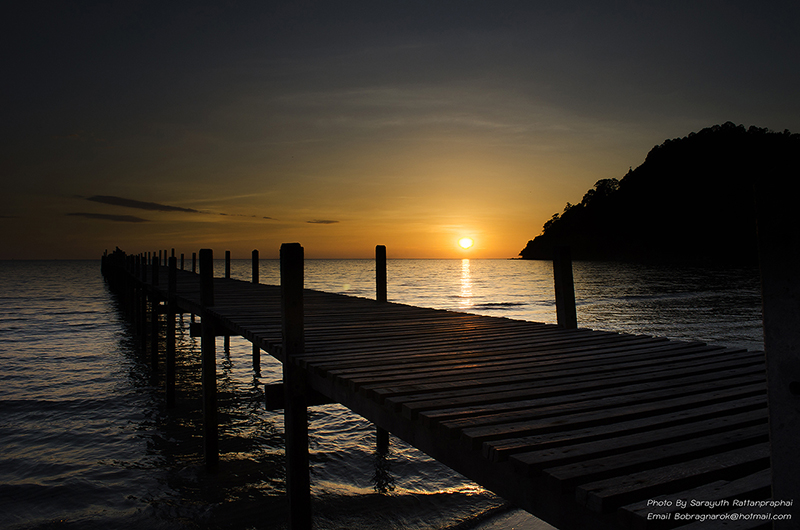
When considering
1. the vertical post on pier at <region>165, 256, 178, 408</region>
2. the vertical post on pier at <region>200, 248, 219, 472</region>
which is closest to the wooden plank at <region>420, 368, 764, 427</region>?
the vertical post on pier at <region>200, 248, 219, 472</region>

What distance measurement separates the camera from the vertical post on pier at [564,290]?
22.2 ft

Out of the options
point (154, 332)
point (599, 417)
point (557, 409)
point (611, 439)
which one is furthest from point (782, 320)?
point (154, 332)

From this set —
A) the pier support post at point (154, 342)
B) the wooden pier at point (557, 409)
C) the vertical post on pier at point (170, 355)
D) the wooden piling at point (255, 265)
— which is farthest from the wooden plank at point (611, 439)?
the wooden piling at point (255, 265)

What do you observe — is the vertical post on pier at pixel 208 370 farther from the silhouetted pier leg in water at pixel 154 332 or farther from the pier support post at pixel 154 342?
the silhouetted pier leg in water at pixel 154 332

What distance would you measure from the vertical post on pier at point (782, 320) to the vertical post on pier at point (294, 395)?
398 centimetres

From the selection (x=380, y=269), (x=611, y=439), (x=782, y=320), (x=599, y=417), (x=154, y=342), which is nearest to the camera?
(x=782, y=320)

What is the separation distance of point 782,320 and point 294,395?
13.7 ft

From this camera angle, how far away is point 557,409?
10.1 feet

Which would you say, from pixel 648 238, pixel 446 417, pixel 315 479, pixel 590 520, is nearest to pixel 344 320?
pixel 315 479

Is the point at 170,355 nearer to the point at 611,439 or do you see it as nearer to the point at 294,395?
the point at 294,395

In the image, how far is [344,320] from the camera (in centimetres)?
801

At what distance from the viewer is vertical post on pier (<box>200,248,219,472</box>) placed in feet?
Answer: 27.2

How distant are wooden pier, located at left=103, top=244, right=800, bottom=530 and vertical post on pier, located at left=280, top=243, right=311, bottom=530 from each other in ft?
0.05

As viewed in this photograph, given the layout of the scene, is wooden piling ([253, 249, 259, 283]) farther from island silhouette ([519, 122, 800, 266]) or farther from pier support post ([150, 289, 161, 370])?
island silhouette ([519, 122, 800, 266])
